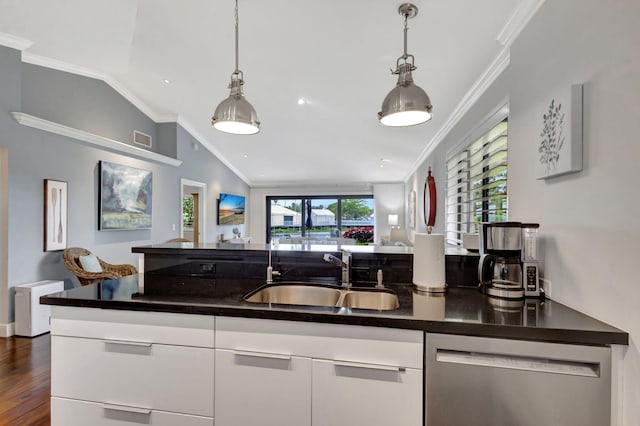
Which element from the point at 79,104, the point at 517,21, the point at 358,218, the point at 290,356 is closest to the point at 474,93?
the point at 517,21

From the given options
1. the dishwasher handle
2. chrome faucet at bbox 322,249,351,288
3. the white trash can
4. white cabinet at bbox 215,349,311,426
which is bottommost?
the white trash can

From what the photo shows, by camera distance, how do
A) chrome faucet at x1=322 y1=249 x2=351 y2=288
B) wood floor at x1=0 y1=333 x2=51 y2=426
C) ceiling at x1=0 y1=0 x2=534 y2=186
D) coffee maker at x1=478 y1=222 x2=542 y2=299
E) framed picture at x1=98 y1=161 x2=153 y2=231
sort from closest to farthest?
coffee maker at x1=478 y1=222 x2=542 y2=299, chrome faucet at x1=322 y1=249 x2=351 y2=288, wood floor at x1=0 y1=333 x2=51 y2=426, ceiling at x1=0 y1=0 x2=534 y2=186, framed picture at x1=98 y1=161 x2=153 y2=231

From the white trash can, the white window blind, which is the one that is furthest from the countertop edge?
the white trash can

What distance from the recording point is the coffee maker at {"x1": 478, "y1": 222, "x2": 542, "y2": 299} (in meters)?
1.39

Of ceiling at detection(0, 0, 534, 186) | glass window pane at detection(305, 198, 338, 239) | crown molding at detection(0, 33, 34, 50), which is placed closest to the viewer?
ceiling at detection(0, 0, 534, 186)

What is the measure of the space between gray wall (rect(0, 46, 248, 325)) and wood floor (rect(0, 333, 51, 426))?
0.50m

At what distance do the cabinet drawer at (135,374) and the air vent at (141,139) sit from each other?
450cm

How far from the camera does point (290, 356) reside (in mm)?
1165

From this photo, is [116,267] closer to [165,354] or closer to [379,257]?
[165,354]

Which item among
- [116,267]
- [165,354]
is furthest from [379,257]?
[116,267]

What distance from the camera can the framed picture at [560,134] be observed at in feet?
3.82

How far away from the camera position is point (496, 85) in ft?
7.14

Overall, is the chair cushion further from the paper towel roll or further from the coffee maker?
the coffee maker

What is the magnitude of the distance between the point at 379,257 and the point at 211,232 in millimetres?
5870
